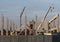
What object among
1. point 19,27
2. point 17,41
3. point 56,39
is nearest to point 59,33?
point 56,39

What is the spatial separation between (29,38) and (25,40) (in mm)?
418

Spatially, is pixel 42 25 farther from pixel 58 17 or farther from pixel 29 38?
pixel 29 38

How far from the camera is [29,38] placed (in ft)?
67.1

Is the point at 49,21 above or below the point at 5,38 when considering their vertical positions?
above

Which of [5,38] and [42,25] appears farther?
[42,25]

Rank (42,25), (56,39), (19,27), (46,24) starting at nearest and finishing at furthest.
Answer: (56,39), (46,24), (42,25), (19,27)

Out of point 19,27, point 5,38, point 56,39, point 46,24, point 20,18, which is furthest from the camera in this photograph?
point 20,18

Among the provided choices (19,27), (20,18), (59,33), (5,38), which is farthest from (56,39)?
(20,18)

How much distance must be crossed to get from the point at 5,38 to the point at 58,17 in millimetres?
5909

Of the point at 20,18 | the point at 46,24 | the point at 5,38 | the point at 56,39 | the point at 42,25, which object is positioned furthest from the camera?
the point at 20,18

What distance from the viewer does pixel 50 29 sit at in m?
24.5

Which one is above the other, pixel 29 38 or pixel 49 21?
pixel 49 21

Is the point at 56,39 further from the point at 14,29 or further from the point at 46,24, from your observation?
the point at 14,29

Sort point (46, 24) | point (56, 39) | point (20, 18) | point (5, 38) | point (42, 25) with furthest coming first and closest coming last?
point (20, 18)
point (42, 25)
point (46, 24)
point (56, 39)
point (5, 38)
